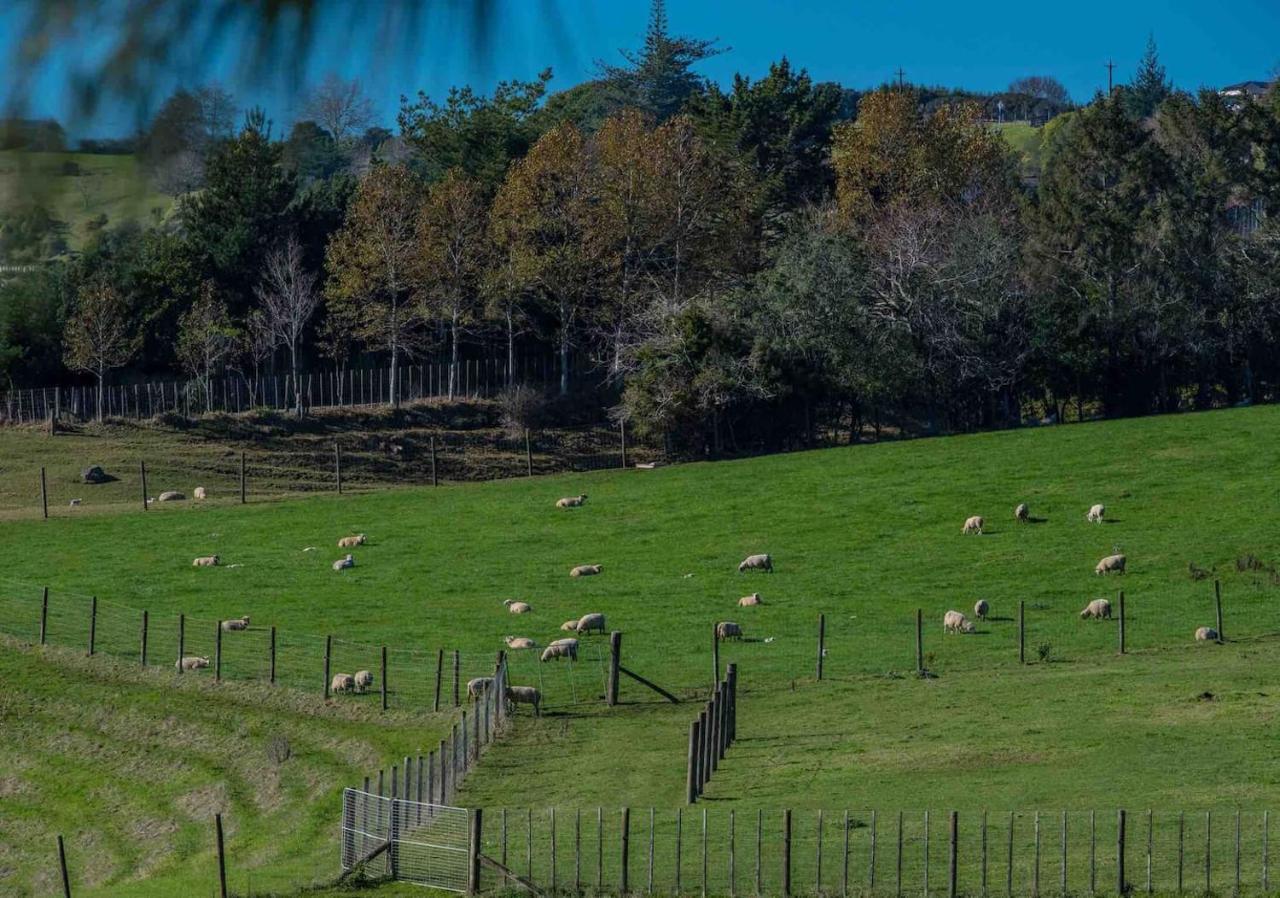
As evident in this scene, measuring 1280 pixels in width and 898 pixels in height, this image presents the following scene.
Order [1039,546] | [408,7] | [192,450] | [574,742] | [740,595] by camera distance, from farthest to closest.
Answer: [192,450] < [1039,546] < [740,595] < [574,742] < [408,7]

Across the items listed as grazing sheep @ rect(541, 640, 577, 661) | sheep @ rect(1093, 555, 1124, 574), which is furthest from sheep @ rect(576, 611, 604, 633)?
sheep @ rect(1093, 555, 1124, 574)

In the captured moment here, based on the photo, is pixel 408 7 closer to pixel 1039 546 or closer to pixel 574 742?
pixel 574 742

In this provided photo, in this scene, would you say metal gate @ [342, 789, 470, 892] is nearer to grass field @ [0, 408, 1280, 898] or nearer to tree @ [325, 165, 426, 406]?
grass field @ [0, 408, 1280, 898]

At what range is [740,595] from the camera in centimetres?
4434

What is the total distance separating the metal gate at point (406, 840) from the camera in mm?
21266

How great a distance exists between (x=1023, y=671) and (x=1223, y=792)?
11.7 metres

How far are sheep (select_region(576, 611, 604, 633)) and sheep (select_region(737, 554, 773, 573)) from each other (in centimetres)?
874

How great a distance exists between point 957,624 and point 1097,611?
10.7 feet

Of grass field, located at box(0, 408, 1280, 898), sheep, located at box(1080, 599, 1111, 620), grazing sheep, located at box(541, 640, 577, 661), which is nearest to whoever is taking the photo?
grass field, located at box(0, 408, 1280, 898)

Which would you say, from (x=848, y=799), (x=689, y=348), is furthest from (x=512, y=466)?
(x=848, y=799)

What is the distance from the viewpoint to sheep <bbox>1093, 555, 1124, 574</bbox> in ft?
146

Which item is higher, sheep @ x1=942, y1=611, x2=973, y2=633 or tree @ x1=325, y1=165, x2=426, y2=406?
tree @ x1=325, y1=165, x2=426, y2=406

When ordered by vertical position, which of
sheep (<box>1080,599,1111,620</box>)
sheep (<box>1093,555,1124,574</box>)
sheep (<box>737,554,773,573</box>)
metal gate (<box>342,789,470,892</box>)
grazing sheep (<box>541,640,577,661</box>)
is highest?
sheep (<box>1093,555,1124,574</box>)

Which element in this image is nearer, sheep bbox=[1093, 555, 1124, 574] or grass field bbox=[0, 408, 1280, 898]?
grass field bbox=[0, 408, 1280, 898]
